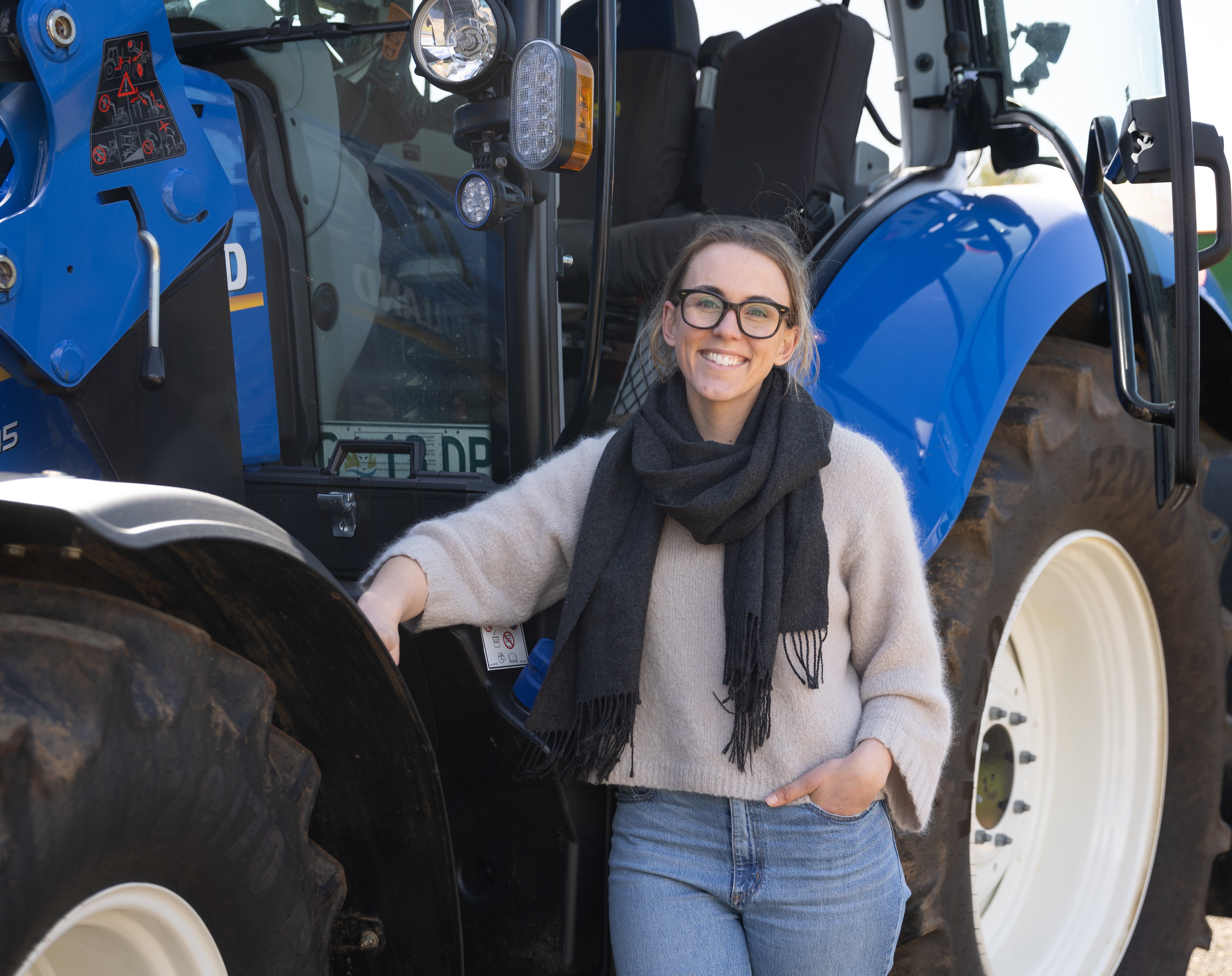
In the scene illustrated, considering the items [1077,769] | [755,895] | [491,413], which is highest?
[491,413]

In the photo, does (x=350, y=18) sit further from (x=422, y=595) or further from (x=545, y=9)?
(x=422, y=595)

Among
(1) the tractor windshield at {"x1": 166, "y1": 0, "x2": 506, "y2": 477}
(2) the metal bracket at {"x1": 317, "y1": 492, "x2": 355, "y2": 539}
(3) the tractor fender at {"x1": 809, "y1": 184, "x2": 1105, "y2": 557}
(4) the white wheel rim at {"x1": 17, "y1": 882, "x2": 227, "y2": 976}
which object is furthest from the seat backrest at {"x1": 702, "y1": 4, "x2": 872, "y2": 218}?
(4) the white wheel rim at {"x1": 17, "y1": 882, "x2": 227, "y2": 976}

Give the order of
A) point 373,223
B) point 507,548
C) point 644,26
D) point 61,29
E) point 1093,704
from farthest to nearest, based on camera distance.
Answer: point 644,26 < point 1093,704 < point 373,223 < point 507,548 < point 61,29

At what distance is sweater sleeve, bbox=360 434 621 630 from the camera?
1541 mm

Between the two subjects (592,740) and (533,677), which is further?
(533,677)

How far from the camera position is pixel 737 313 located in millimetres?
1562

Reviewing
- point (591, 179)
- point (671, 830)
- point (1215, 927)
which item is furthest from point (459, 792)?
point (1215, 927)

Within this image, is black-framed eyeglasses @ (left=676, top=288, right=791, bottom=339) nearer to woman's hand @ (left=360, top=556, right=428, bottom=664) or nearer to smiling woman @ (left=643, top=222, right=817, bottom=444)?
smiling woman @ (left=643, top=222, right=817, bottom=444)

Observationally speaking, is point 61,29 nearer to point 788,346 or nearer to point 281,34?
point 281,34

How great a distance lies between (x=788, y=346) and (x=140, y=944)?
3.51ft

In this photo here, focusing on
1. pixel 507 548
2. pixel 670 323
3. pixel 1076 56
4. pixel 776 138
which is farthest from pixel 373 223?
pixel 1076 56

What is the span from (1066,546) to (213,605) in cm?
160

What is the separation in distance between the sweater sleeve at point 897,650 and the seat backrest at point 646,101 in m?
1.33

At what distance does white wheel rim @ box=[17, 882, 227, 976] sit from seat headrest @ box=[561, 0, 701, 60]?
2.11m
